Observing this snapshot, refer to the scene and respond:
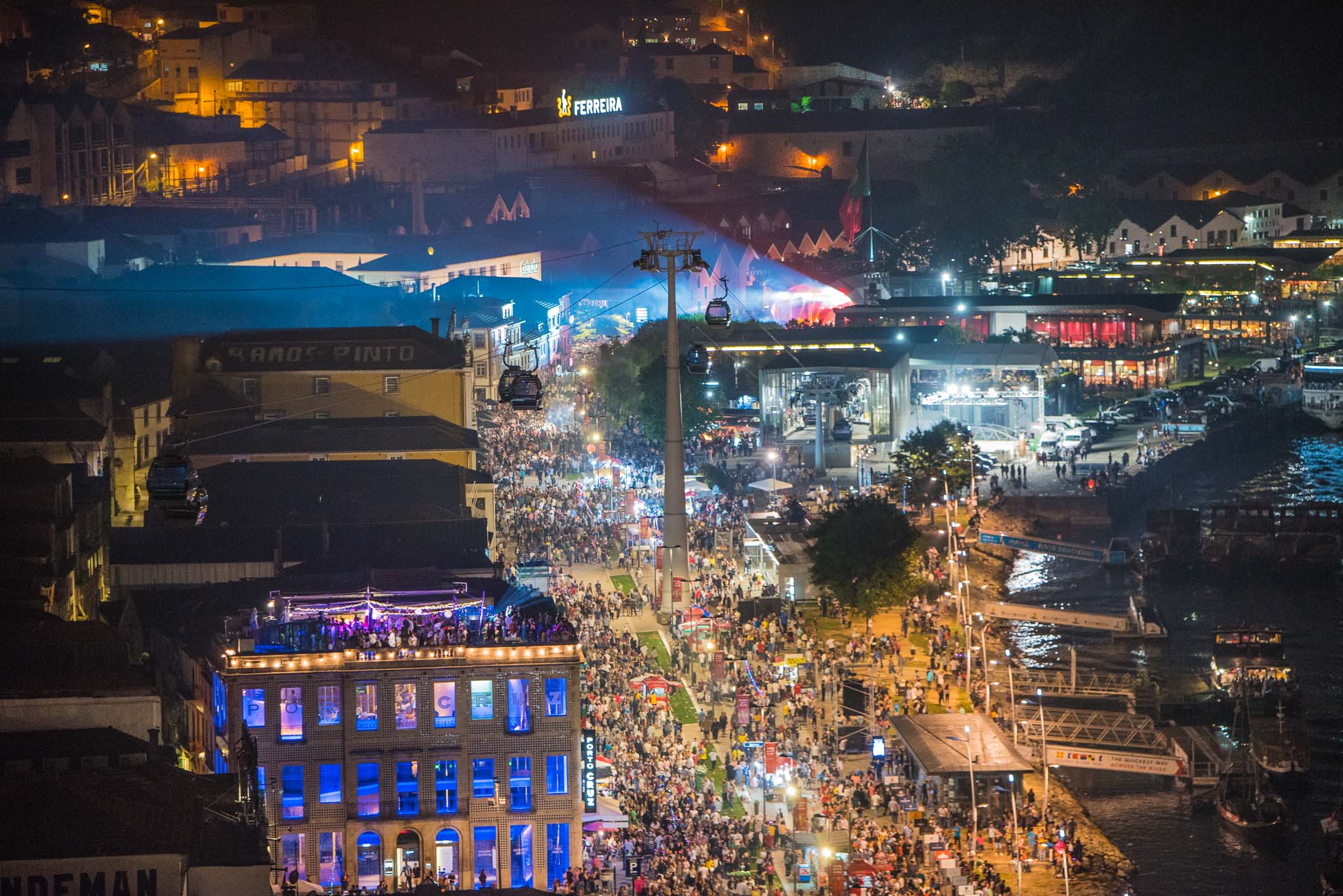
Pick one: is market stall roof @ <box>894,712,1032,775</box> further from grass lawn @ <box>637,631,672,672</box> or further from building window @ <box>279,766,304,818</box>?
building window @ <box>279,766,304,818</box>

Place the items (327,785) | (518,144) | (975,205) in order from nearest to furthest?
(327,785), (975,205), (518,144)

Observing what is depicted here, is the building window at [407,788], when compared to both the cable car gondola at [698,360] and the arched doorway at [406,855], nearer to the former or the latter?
the arched doorway at [406,855]

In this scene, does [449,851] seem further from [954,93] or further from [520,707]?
[954,93]

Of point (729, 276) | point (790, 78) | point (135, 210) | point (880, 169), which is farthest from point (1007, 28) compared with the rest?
point (135, 210)

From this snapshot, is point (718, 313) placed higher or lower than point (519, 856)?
higher

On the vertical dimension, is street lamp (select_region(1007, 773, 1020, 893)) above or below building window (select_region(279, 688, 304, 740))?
below

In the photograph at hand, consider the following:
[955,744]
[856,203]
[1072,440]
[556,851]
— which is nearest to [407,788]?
[556,851]

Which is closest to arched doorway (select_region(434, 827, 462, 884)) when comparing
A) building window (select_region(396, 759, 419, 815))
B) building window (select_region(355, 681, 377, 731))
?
building window (select_region(396, 759, 419, 815))
